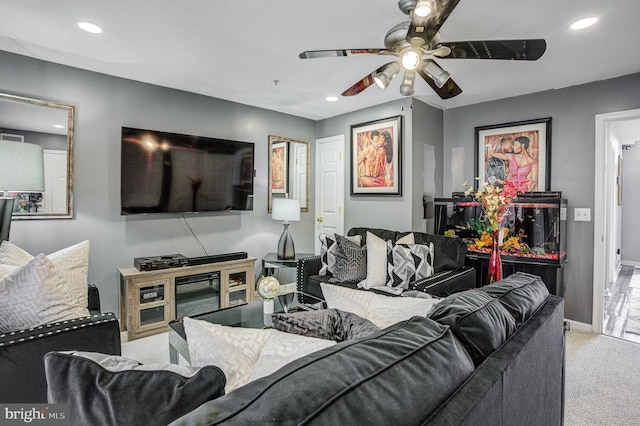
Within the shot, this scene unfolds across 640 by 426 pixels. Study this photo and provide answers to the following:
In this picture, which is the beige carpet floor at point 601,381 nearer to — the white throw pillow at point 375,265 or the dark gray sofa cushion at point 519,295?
the dark gray sofa cushion at point 519,295

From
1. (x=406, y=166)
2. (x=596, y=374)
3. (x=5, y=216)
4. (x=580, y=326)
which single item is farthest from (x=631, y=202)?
(x=5, y=216)

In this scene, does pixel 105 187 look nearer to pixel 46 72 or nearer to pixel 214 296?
pixel 46 72

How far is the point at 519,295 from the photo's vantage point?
50.6 inches

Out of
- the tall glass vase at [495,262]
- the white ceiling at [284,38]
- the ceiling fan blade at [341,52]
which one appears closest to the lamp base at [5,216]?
the white ceiling at [284,38]

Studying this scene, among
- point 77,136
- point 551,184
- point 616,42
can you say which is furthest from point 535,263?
point 77,136

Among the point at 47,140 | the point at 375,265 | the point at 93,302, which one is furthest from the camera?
the point at 375,265

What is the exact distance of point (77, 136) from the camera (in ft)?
10.1

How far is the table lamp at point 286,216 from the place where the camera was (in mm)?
3971

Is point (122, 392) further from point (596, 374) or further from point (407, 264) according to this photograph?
point (596, 374)

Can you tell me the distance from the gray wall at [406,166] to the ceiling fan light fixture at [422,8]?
241 centimetres

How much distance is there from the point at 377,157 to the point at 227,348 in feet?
11.7

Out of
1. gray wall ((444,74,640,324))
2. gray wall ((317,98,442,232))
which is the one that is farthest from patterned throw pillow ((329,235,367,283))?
gray wall ((444,74,640,324))

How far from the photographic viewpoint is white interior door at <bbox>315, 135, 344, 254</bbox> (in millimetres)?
4672

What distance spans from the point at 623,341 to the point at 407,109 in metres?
3.06
